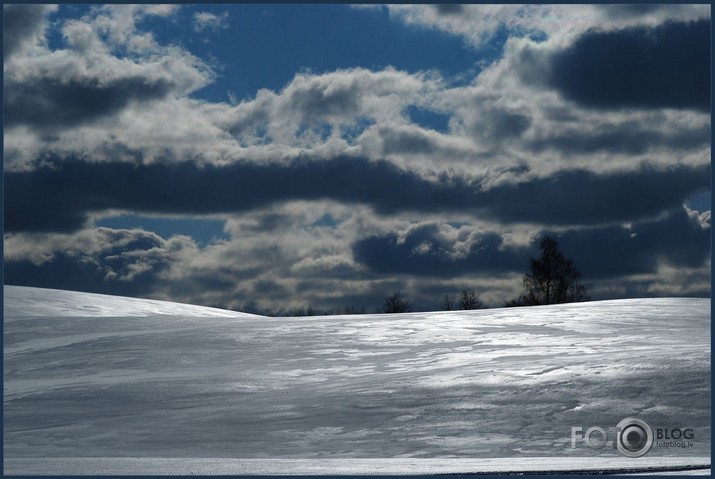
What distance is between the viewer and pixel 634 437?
10.9 meters

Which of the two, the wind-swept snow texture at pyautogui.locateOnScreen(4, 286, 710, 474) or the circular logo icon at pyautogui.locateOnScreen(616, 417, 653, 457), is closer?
the circular logo icon at pyautogui.locateOnScreen(616, 417, 653, 457)

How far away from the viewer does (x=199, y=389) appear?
13938mm

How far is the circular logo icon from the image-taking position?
10.5 meters

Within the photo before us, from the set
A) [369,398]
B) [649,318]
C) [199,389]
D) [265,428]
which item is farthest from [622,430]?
[649,318]

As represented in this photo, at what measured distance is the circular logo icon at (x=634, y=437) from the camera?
1047 cm

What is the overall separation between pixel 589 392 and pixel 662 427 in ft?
4.14

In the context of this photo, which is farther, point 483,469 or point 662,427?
point 662,427

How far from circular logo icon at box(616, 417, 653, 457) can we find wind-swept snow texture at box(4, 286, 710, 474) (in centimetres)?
16

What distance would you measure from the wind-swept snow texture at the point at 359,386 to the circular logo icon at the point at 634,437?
163 millimetres

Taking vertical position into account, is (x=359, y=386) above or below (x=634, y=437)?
above

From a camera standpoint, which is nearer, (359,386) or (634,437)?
(634,437)

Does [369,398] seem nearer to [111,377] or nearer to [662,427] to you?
[662,427]

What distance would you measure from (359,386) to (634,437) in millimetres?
4313

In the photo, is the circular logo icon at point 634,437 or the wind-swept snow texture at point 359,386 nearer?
the circular logo icon at point 634,437
